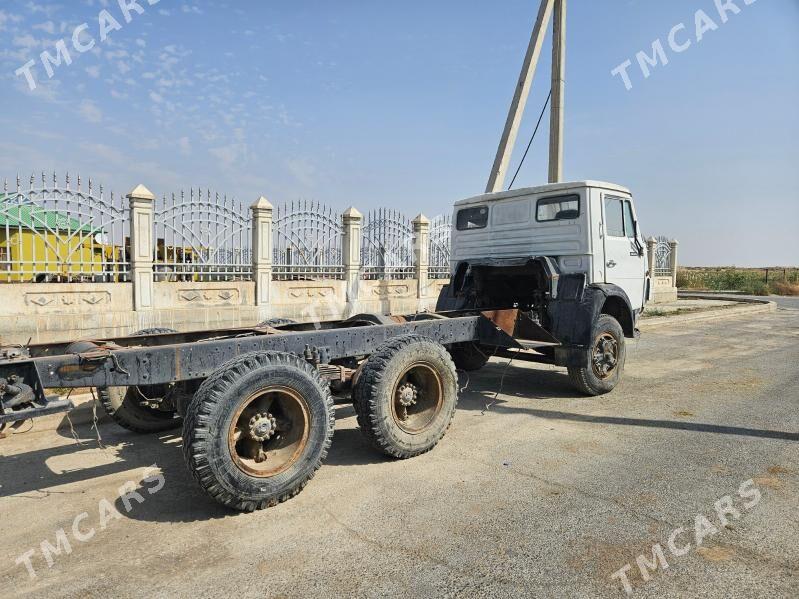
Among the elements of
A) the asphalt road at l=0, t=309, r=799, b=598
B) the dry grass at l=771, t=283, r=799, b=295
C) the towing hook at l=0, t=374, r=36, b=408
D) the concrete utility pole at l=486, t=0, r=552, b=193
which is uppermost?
the concrete utility pole at l=486, t=0, r=552, b=193

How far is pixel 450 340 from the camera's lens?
5328 millimetres

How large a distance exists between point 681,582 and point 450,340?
3.04 metres

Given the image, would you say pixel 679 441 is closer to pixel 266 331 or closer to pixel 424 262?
pixel 266 331

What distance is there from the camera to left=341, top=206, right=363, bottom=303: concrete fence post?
40.6ft

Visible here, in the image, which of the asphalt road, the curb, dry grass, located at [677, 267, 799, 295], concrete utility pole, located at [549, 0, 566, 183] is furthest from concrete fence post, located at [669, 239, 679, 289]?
the asphalt road

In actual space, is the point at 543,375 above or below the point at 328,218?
below

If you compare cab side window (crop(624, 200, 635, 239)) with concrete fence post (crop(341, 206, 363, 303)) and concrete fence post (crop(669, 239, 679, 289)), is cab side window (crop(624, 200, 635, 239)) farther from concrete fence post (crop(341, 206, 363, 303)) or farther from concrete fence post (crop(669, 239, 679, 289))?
concrete fence post (crop(669, 239, 679, 289))

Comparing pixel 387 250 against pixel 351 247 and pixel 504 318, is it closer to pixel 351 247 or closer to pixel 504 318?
pixel 351 247

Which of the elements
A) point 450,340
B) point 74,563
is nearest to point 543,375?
point 450,340

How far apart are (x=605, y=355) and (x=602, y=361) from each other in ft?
0.28

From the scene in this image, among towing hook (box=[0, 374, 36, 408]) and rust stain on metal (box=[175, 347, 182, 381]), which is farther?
rust stain on metal (box=[175, 347, 182, 381])

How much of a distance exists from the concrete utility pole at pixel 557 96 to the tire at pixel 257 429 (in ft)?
36.1

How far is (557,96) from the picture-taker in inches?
519

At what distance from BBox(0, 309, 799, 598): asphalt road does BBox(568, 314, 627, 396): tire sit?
0.80 meters
